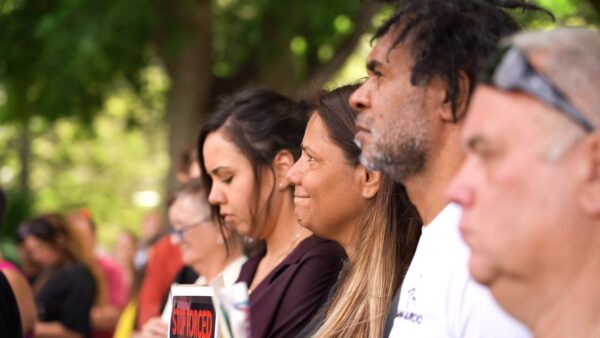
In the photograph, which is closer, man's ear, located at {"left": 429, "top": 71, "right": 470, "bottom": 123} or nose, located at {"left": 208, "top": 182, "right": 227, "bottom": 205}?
man's ear, located at {"left": 429, "top": 71, "right": 470, "bottom": 123}

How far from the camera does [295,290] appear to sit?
13.6ft

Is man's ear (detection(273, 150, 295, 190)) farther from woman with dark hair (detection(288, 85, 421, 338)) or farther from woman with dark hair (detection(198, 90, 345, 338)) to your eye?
woman with dark hair (detection(288, 85, 421, 338))

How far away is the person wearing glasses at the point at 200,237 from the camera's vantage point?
594 cm

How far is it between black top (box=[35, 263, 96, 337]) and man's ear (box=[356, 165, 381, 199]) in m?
5.54

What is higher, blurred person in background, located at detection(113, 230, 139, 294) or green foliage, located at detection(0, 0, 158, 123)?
green foliage, located at detection(0, 0, 158, 123)

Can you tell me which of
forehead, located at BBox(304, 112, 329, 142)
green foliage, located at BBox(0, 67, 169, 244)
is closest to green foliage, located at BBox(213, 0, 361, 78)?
forehead, located at BBox(304, 112, 329, 142)

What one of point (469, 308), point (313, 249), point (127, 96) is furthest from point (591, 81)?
point (127, 96)

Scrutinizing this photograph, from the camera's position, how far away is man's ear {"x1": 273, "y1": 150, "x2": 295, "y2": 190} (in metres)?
4.73

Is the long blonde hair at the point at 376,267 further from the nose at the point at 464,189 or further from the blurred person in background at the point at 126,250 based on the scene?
the blurred person in background at the point at 126,250

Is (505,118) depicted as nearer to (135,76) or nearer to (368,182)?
(368,182)

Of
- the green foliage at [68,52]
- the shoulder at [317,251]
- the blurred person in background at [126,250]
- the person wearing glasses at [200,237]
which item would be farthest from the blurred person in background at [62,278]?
the shoulder at [317,251]

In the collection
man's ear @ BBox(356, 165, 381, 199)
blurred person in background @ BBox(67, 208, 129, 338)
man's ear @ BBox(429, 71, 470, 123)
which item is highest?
man's ear @ BBox(429, 71, 470, 123)

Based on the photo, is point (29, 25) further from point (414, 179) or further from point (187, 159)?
point (414, 179)

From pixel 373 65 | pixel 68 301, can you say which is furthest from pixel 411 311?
pixel 68 301
